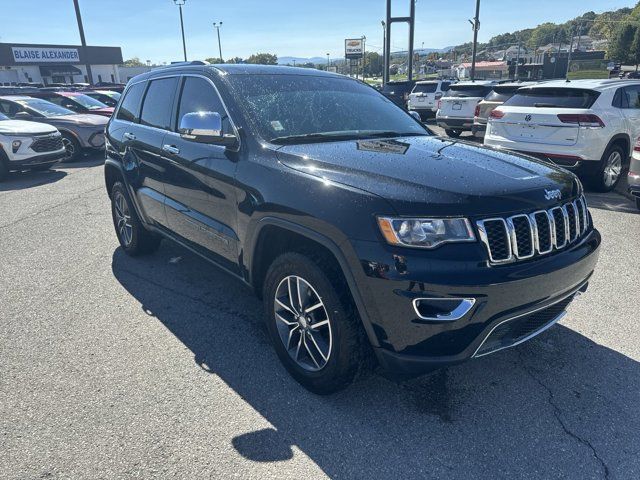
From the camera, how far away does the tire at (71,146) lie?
1190 cm

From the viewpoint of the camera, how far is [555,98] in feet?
23.9

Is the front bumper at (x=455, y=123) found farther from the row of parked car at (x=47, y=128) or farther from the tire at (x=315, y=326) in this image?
the tire at (x=315, y=326)

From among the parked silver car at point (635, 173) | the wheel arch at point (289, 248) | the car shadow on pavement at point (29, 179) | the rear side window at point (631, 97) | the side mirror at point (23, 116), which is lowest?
the car shadow on pavement at point (29, 179)

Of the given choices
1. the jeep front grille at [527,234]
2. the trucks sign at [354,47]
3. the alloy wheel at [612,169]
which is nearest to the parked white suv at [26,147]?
the jeep front grille at [527,234]

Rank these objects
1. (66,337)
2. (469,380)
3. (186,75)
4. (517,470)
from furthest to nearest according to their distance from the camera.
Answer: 1. (186,75)
2. (66,337)
3. (469,380)
4. (517,470)

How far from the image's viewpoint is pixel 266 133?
9.75 ft

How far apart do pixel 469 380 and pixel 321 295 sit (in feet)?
3.76

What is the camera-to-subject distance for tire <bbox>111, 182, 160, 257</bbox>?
4.76 m

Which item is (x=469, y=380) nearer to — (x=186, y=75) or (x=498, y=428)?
(x=498, y=428)

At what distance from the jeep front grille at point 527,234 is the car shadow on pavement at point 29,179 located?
9652 mm

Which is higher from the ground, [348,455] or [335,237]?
[335,237]

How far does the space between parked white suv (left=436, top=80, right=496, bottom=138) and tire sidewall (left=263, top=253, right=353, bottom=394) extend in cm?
1143

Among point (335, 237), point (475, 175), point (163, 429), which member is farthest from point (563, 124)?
A: point (163, 429)

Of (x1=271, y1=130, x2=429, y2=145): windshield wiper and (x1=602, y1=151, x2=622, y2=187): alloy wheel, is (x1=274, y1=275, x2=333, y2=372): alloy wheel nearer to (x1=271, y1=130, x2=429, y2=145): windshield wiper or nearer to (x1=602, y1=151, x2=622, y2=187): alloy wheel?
(x1=271, y1=130, x2=429, y2=145): windshield wiper
